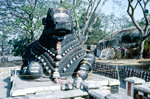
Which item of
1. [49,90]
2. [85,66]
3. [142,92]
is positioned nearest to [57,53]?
[85,66]

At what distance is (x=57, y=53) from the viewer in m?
5.76

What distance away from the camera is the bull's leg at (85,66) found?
5738mm

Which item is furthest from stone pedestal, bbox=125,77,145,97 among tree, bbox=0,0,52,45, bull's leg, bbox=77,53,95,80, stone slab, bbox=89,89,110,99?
tree, bbox=0,0,52,45

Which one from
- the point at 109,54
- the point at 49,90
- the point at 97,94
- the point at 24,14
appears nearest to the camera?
the point at 97,94

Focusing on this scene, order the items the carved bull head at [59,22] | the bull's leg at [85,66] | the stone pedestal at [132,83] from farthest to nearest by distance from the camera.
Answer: the bull's leg at [85,66] → the carved bull head at [59,22] → the stone pedestal at [132,83]

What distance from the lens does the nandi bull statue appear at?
5.29 meters

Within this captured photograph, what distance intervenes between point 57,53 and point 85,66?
1.19 meters

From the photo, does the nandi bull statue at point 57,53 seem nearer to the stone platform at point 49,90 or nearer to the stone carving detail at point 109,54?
the stone platform at point 49,90

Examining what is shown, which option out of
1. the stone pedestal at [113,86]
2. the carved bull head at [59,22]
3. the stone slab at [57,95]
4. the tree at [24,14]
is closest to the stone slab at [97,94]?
the stone slab at [57,95]

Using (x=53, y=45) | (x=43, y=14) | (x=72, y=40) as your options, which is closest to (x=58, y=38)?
(x=53, y=45)

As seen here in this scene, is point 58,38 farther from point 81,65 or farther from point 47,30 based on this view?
point 81,65

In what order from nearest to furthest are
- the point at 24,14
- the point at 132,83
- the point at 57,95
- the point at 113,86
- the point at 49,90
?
the point at 57,95 < the point at 49,90 < the point at 132,83 < the point at 113,86 < the point at 24,14

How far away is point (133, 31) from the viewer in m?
27.9

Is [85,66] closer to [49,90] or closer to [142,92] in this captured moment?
[49,90]
